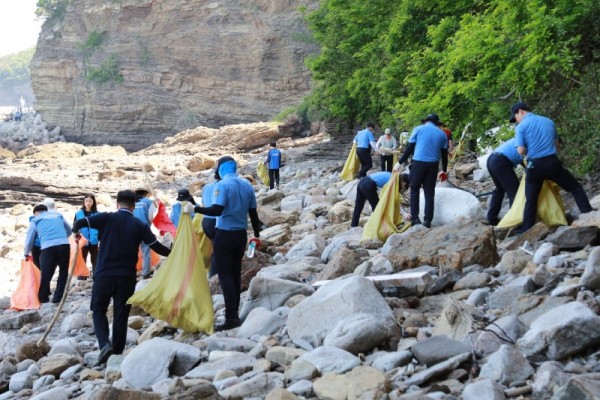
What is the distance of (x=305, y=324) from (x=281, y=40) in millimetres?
51124

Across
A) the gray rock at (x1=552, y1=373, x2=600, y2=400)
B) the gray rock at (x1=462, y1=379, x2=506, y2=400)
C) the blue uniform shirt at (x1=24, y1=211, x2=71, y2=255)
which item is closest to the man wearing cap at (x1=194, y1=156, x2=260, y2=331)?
the gray rock at (x1=462, y1=379, x2=506, y2=400)

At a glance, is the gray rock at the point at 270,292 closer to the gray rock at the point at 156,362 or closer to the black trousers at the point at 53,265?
the gray rock at the point at 156,362

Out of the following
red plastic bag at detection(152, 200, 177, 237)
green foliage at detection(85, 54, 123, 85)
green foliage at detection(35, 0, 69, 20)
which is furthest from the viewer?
green foliage at detection(35, 0, 69, 20)

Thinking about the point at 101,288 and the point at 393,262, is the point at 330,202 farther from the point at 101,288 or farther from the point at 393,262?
the point at 101,288

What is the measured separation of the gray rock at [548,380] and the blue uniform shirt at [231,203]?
→ 3.56 meters

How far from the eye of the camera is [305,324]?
5.97 metres

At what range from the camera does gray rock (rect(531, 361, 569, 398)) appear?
4039 mm

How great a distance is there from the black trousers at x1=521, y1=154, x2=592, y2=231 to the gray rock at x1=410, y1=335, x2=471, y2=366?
11.5 ft

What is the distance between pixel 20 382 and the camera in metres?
6.48

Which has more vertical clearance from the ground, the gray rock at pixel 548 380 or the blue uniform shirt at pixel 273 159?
the gray rock at pixel 548 380

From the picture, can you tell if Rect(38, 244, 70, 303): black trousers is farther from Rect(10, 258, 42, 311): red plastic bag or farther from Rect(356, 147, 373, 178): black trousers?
Rect(356, 147, 373, 178): black trousers

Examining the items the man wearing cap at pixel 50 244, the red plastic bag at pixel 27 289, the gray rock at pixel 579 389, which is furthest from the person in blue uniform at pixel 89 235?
the gray rock at pixel 579 389

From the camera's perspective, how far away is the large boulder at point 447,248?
7.20m

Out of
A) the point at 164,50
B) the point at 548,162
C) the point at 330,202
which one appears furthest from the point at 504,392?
the point at 164,50
